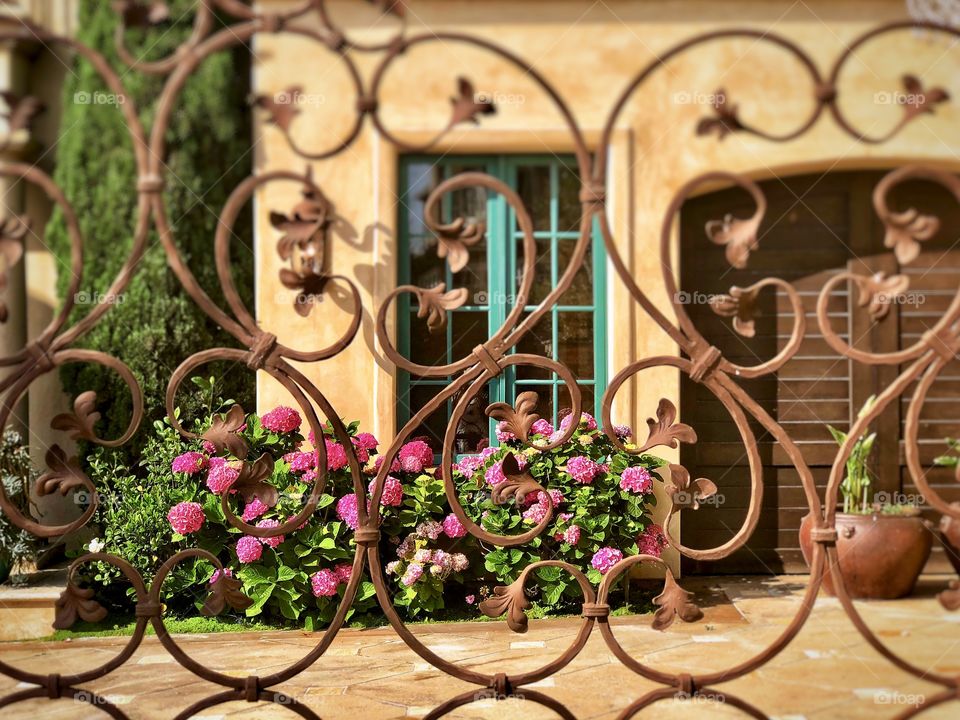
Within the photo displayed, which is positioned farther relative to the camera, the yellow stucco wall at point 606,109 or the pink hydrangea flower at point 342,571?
the yellow stucco wall at point 606,109

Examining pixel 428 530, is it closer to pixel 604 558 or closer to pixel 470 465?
pixel 470 465

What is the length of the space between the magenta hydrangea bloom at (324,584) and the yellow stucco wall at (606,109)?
3.41ft

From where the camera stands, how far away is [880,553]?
13.0 ft

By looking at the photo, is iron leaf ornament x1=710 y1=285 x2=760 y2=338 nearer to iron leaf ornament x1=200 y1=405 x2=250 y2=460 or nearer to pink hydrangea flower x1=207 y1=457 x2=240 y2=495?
iron leaf ornament x1=200 y1=405 x2=250 y2=460

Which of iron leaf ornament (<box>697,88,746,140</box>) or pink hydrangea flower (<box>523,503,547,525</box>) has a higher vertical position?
iron leaf ornament (<box>697,88,746,140</box>)

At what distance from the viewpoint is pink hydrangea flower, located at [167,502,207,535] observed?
355 centimetres

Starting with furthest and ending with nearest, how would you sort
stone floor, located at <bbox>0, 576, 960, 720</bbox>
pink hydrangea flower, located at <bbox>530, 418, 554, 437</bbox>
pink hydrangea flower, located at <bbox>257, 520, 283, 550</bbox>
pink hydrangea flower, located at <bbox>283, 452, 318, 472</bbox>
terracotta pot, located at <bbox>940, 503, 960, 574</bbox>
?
pink hydrangea flower, located at <bbox>530, 418, 554, 437</bbox> < pink hydrangea flower, located at <bbox>283, 452, 318, 472</bbox> < pink hydrangea flower, located at <bbox>257, 520, 283, 550</bbox> < stone floor, located at <bbox>0, 576, 960, 720</bbox> < terracotta pot, located at <bbox>940, 503, 960, 574</bbox>

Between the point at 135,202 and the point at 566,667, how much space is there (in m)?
3.09

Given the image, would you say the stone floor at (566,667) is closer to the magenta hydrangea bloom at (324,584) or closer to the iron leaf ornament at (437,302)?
the magenta hydrangea bloom at (324,584)

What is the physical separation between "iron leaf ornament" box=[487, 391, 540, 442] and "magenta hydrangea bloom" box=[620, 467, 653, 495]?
2.57 m

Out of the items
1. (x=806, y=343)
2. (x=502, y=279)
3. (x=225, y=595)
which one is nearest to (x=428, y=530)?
(x=502, y=279)

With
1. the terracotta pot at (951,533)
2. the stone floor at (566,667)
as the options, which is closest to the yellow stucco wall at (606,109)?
the stone floor at (566,667)

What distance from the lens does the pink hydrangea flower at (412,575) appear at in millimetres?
3600

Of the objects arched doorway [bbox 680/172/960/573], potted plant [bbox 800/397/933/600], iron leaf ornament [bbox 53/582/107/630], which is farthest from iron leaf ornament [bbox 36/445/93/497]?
arched doorway [bbox 680/172/960/573]
